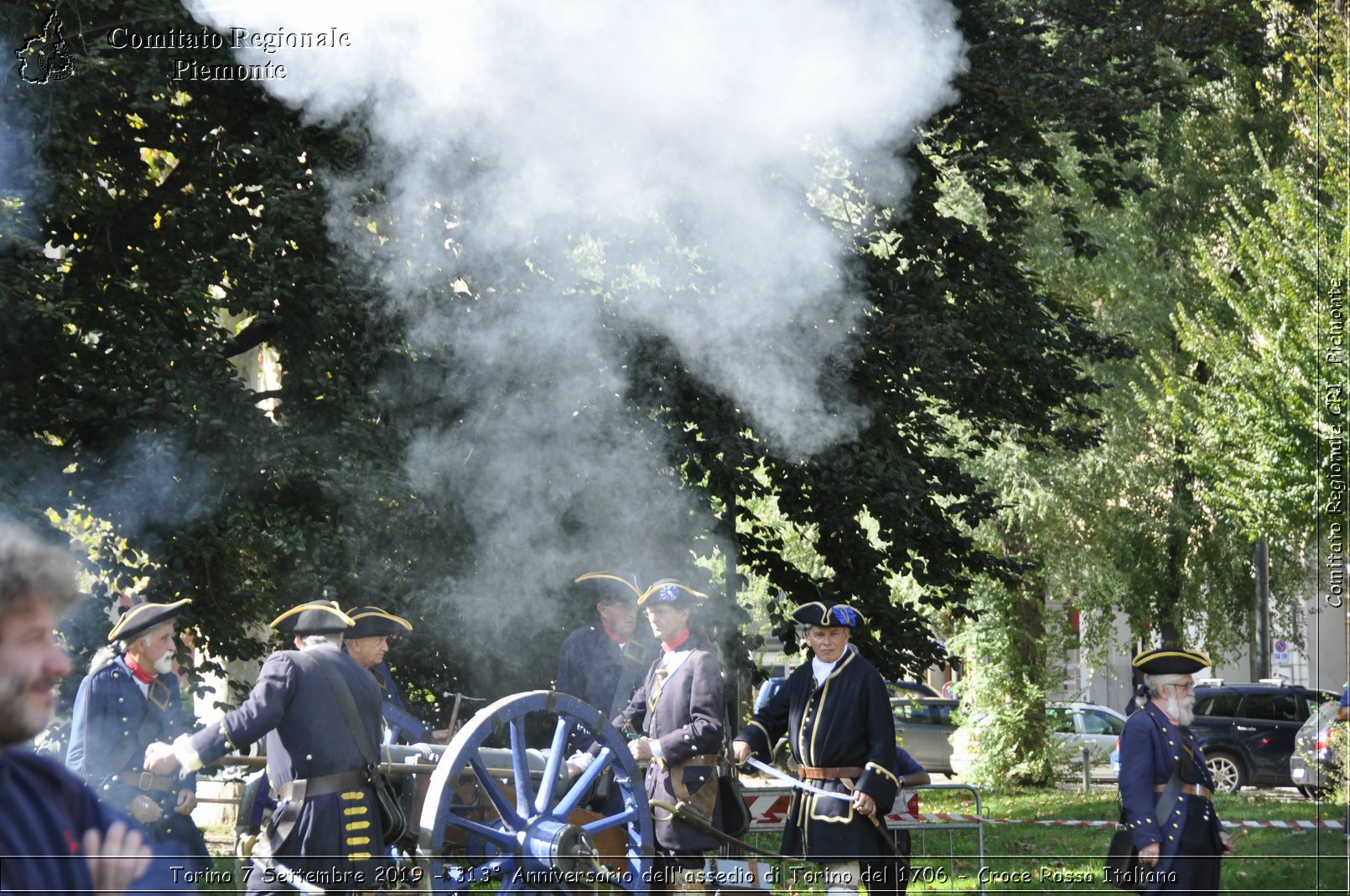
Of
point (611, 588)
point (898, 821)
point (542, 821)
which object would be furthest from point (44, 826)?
point (898, 821)

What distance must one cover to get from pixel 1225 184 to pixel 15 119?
41.2 feet

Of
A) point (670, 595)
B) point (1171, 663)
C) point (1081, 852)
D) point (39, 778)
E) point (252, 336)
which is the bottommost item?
point (1081, 852)

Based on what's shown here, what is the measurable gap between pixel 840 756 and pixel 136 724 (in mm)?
2799

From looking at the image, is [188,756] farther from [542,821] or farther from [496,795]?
[542,821]

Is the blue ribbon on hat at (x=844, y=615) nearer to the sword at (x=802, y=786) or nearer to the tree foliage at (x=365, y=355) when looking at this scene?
the sword at (x=802, y=786)

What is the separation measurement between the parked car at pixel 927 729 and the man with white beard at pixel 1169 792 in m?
12.5

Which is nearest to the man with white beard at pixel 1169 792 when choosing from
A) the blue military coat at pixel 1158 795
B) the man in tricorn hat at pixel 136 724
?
the blue military coat at pixel 1158 795

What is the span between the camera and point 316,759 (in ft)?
15.6

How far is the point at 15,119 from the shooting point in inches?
264

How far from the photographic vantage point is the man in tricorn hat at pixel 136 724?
5.24 m

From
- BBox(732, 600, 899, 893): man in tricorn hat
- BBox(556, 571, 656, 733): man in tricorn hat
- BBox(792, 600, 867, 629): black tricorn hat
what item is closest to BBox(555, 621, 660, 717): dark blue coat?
BBox(556, 571, 656, 733): man in tricorn hat

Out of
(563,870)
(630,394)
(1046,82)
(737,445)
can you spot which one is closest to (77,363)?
(630,394)

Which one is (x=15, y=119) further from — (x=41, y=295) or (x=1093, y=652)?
(x=1093, y=652)

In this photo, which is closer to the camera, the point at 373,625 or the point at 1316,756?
the point at 373,625
